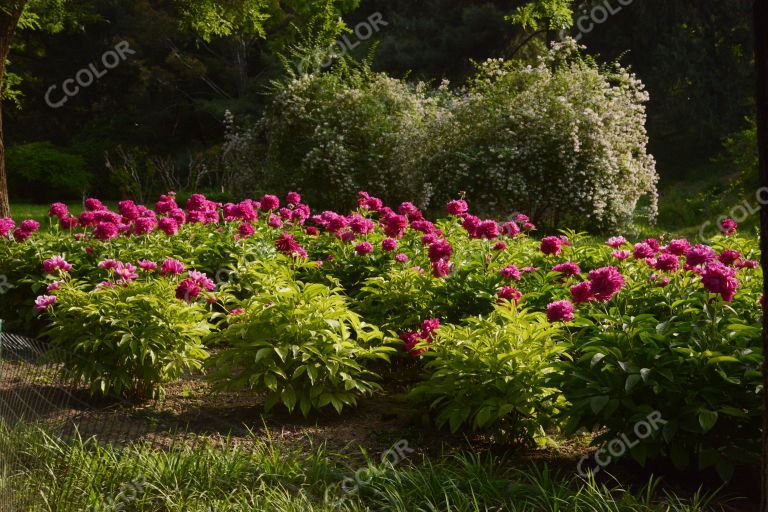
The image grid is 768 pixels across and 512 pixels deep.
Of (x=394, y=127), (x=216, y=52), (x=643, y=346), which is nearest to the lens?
(x=643, y=346)

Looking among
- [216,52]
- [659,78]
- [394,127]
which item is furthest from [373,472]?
[216,52]

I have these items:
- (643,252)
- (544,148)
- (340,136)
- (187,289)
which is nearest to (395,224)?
(187,289)

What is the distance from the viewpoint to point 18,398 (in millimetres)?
4145

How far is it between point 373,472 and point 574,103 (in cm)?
879

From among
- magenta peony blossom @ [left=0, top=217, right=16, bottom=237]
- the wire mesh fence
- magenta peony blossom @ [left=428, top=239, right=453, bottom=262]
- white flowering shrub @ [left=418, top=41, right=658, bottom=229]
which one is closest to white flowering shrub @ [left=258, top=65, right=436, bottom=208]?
white flowering shrub @ [left=418, top=41, right=658, bottom=229]

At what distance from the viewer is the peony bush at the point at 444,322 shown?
348cm

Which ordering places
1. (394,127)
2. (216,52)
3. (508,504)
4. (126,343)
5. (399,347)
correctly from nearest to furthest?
(508,504), (126,343), (399,347), (394,127), (216,52)

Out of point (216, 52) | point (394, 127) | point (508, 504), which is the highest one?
point (216, 52)

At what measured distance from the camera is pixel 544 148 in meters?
11.0

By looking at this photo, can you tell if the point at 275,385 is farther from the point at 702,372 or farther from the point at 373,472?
the point at 702,372

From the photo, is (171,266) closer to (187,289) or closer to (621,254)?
(187,289)

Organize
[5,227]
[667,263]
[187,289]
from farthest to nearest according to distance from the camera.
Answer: [5,227]
[187,289]
[667,263]

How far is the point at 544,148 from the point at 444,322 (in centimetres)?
636

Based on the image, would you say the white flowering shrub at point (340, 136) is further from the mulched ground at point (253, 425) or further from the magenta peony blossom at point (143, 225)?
the mulched ground at point (253, 425)
